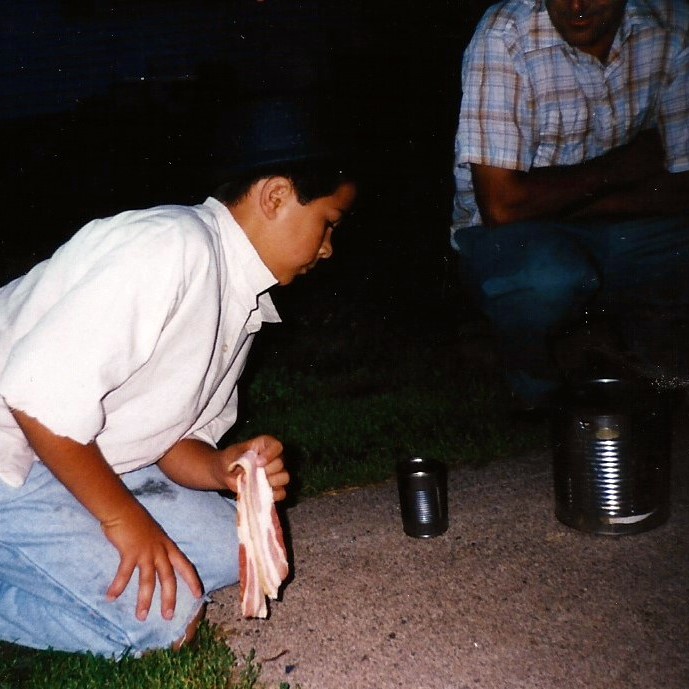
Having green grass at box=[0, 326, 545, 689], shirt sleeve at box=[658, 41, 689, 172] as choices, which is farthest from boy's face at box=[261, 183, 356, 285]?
shirt sleeve at box=[658, 41, 689, 172]

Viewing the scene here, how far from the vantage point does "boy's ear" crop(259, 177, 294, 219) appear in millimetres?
2457

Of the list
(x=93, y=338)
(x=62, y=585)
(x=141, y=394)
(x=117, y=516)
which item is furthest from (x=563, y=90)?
(x=62, y=585)

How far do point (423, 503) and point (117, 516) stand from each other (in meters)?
1.31

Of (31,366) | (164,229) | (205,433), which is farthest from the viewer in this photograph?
(205,433)

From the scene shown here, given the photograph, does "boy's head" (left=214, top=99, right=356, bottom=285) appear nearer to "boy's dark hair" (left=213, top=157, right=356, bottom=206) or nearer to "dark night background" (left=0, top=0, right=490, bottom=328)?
"boy's dark hair" (left=213, top=157, right=356, bottom=206)

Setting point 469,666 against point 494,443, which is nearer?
point 469,666

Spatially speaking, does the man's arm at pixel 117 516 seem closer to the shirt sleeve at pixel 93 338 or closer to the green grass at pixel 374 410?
the shirt sleeve at pixel 93 338

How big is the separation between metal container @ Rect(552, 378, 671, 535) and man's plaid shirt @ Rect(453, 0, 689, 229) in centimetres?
139

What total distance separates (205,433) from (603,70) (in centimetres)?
268

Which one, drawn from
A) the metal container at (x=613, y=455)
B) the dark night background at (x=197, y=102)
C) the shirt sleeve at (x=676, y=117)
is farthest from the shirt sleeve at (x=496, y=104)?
the dark night background at (x=197, y=102)

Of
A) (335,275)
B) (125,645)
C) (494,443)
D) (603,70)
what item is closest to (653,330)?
(494,443)

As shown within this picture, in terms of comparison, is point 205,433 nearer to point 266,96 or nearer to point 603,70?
point 266,96

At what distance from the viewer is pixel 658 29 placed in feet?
12.5

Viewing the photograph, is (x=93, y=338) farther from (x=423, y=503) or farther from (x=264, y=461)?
(x=423, y=503)
